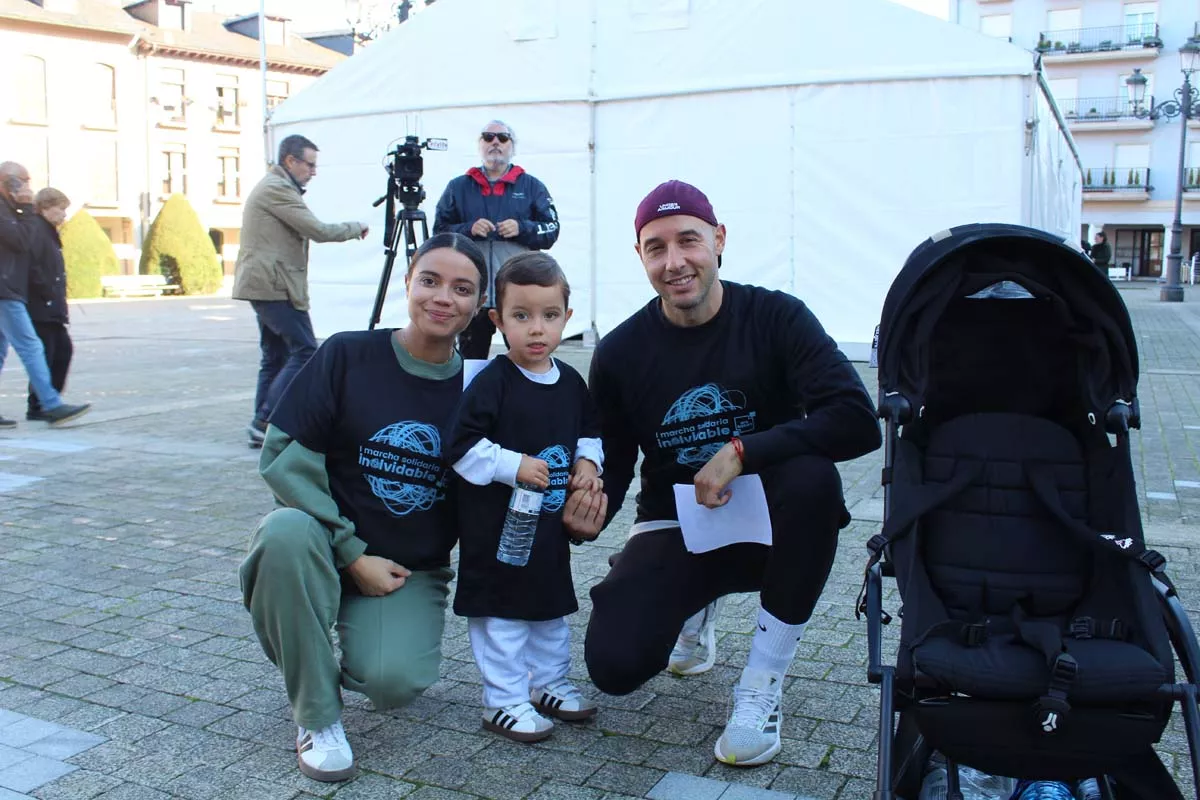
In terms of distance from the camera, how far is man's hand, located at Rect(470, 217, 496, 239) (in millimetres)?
7145

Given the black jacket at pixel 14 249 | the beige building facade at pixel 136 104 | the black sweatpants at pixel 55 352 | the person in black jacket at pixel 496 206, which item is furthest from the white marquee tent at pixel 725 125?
the beige building facade at pixel 136 104

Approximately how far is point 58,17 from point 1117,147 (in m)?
44.9

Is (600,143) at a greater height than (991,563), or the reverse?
(600,143)

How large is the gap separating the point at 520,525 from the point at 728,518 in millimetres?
600

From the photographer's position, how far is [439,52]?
13109 mm

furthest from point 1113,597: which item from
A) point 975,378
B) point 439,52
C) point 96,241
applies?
point 96,241

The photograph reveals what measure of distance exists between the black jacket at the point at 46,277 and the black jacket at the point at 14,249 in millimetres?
73

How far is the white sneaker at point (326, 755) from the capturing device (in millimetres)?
2879

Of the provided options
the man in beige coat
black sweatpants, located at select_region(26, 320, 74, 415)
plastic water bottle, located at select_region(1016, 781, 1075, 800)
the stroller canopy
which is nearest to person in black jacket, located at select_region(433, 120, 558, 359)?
the man in beige coat

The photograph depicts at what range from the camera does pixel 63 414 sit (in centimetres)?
881

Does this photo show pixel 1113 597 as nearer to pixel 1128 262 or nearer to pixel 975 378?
pixel 975 378

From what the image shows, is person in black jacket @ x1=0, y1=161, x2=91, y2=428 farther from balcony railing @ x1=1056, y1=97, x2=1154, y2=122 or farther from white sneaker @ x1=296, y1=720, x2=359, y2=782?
balcony railing @ x1=1056, y1=97, x2=1154, y2=122

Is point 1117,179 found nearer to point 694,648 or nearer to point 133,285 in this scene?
point 133,285

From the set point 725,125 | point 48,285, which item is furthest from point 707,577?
point 725,125
